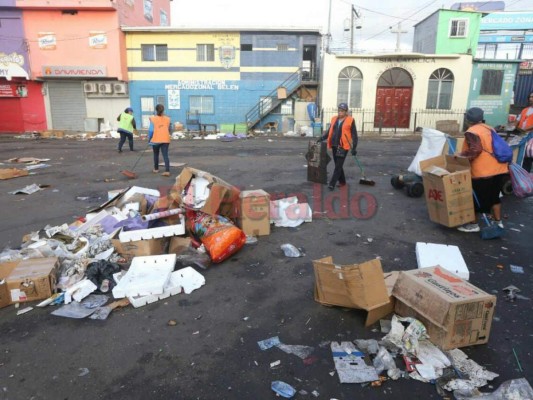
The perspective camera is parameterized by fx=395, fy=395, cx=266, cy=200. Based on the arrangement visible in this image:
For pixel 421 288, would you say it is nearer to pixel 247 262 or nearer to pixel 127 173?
pixel 247 262

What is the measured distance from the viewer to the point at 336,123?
775 centimetres

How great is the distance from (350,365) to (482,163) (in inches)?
146

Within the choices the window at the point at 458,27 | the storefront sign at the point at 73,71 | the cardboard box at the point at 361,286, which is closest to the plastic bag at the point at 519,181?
the cardboard box at the point at 361,286

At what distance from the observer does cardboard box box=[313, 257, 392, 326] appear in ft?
10.6

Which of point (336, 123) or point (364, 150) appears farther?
point (364, 150)

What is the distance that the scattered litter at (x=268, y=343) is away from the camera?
3.08 meters

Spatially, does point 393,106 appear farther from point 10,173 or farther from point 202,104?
point 10,173

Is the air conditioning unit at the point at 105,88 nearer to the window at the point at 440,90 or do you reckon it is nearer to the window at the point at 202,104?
the window at the point at 202,104

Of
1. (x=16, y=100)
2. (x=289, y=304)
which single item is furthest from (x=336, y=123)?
(x=16, y=100)

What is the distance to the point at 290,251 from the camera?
4883mm

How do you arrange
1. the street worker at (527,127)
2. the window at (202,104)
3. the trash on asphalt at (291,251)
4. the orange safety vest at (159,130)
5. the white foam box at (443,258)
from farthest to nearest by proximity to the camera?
the window at (202,104) < the orange safety vest at (159,130) < the street worker at (527,127) < the trash on asphalt at (291,251) < the white foam box at (443,258)

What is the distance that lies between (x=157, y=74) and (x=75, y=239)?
2158cm

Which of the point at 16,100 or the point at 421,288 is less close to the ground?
the point at 16,100

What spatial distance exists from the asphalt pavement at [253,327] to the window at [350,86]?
1721cm
